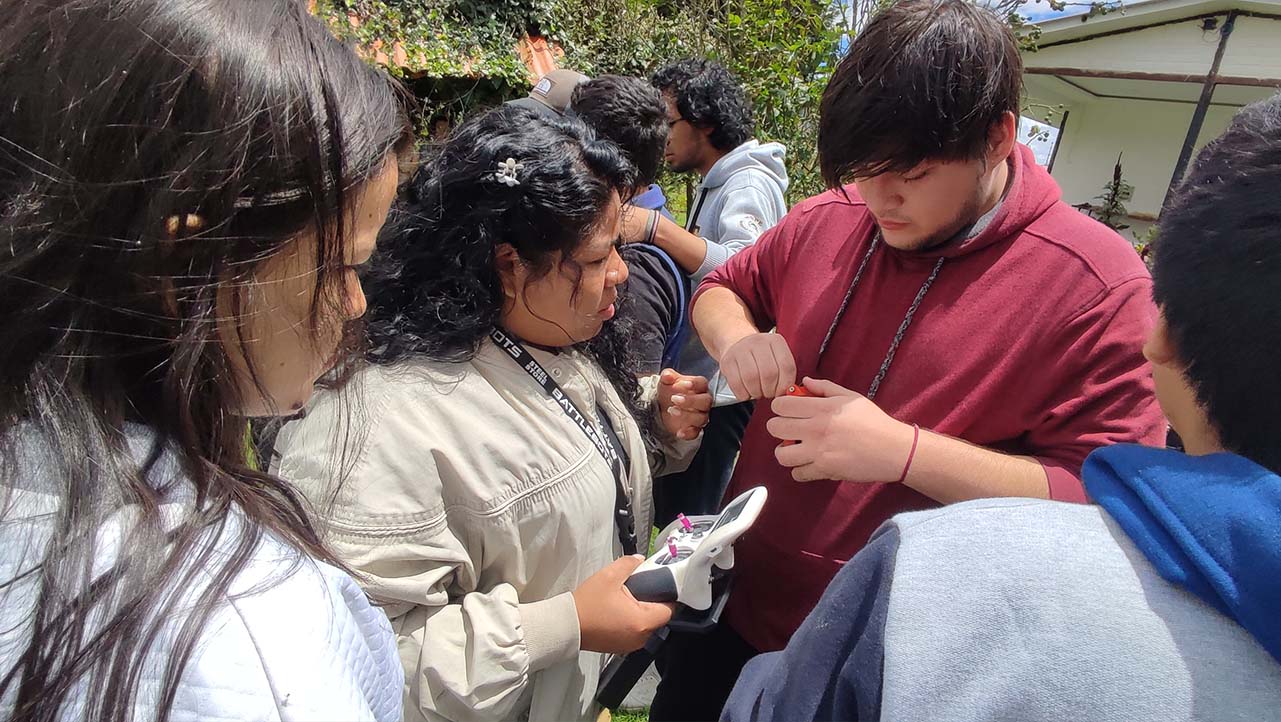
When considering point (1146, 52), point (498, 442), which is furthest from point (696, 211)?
point (1146, 52)

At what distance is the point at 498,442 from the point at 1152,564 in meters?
1.00

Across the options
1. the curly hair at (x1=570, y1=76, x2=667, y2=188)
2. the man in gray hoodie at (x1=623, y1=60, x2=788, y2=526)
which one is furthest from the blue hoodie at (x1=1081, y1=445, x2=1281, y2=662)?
the curly hair at (x1=570, y1=76, x2=667, y2=188)

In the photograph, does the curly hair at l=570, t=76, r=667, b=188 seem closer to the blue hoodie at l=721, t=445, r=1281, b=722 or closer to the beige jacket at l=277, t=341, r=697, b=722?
the beige jacket at l=277, t=341, r=697, b=722

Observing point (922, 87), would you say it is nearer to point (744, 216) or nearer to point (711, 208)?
A: point (744, 216)

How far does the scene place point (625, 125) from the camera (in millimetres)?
2912

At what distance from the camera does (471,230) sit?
149 cm

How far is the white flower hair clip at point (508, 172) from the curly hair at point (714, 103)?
2403 mm

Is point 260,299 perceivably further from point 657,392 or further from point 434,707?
point 657,392

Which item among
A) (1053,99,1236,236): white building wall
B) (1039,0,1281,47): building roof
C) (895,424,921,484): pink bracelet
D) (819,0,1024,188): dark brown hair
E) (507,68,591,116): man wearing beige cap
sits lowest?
(1053,99,1236,236): white building wall

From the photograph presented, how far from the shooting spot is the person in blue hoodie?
571mm

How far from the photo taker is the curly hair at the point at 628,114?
2.89 m

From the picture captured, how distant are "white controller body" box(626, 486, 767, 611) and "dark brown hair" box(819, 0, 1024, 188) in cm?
67

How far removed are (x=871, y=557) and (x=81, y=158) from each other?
0.80 m

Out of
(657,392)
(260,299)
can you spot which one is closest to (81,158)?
(260,299)
